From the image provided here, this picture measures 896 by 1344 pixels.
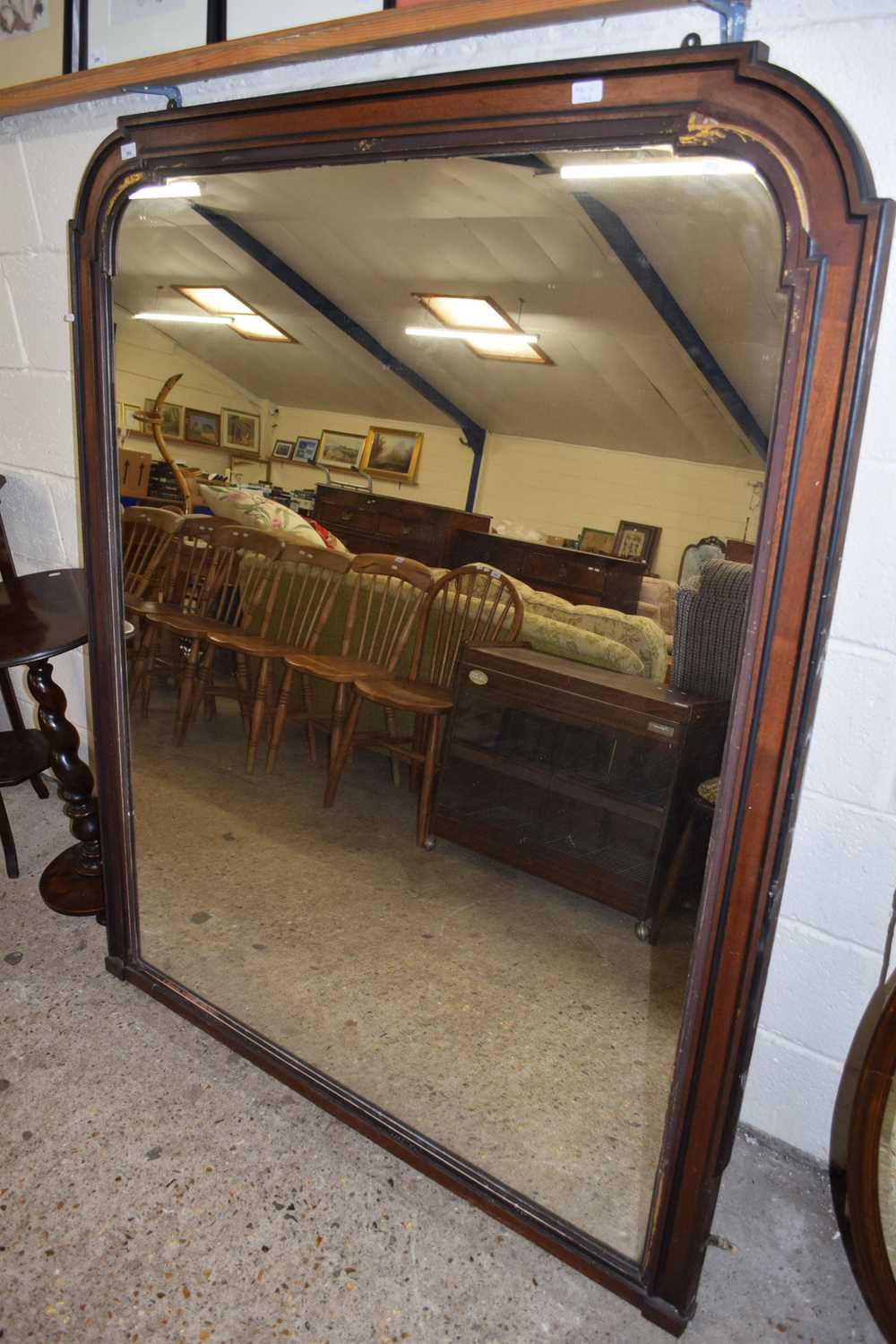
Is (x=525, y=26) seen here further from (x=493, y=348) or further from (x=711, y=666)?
(x=711, y=666)

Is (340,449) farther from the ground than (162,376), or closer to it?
closer to it

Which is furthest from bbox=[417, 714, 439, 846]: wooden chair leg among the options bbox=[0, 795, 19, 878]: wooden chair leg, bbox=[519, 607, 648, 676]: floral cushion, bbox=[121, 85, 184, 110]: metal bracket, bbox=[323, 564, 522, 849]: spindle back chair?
bbox=[121, 85, 184, 110]: metal bracket

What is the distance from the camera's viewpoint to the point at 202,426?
5.15 ft

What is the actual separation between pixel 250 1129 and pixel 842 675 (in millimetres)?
1176

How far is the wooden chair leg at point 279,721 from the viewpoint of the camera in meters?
1.61

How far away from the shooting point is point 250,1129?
142cm

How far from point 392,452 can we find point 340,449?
0.11m

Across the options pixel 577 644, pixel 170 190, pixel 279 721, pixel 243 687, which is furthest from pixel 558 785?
pixel 170 190

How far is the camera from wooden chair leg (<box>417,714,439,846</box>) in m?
1.47

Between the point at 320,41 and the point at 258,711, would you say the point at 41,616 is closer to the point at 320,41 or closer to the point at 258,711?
the point at 258,711

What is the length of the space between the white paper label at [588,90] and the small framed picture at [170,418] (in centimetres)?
87

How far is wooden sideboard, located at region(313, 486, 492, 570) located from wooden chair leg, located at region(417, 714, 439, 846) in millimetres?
288

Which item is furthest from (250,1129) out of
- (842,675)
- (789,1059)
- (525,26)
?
(525,26)

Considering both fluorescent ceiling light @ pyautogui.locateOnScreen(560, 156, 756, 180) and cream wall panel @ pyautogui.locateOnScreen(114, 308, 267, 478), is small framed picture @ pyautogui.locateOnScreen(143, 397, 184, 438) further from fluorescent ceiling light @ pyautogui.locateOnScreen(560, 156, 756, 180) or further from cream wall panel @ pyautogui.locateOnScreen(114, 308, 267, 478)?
fluorescent ceiling light @ pyautogui.locateOnScreen(560, 156, 756, 180)
